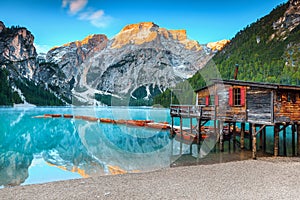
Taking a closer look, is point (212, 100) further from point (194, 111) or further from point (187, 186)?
point (187, 186)

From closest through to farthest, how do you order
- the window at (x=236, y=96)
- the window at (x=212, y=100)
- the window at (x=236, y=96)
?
the window at (x=236, y=96)
the window at (x=236, y=96)
the window at (x=212, y=100)

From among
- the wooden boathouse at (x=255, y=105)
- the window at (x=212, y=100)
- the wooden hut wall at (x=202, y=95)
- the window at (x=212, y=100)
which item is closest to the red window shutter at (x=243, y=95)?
the wooden boathouse at (x=255, y=105)

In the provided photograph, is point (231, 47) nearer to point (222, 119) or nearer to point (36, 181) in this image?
point (222, 119)

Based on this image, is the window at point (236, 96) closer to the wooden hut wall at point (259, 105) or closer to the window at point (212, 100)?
the wooden hut wall at point (259, 105)

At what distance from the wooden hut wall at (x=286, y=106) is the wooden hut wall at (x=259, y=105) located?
0.43 meters

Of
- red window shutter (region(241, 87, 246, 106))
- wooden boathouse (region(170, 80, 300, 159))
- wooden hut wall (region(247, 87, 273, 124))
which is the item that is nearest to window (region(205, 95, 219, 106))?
wooden boathouse (region(170, 80, 300, 159))

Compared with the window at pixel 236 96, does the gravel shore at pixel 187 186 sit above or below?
below

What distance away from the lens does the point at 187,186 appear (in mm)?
10836

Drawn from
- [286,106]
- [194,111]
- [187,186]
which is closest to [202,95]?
[194,111]

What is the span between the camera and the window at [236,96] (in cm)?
1962

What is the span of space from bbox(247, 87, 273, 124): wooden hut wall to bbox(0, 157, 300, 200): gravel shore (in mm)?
4404

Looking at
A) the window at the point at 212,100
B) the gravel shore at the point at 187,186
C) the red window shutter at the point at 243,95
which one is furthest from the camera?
the window at the point at 212,100

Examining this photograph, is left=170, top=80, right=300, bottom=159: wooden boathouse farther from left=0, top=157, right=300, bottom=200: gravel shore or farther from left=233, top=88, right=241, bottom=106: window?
left=0, top=157, right=300, bottom=200: gravel shore

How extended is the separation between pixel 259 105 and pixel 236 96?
2.19 meters
